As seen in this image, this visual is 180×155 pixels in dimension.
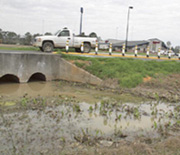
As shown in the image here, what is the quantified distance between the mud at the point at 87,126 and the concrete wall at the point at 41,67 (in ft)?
8.48

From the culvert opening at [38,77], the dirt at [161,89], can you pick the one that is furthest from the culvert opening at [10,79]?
the dirt at [161,89]

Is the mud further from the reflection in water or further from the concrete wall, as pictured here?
the concrete wall

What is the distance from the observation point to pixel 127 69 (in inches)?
505

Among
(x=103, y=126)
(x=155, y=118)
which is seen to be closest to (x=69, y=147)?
(x=103, y=126)

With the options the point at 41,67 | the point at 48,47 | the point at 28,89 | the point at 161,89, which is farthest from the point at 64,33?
the point at 161,89

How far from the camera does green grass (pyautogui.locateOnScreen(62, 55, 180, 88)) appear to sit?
11783 millimetres

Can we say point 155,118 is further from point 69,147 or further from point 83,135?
point 69,147

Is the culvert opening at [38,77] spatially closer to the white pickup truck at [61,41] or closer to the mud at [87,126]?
the white pickup truck at [61,41]

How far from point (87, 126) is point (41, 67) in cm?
776

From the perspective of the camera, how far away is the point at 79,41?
17.2 metres

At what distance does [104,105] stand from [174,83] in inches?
219

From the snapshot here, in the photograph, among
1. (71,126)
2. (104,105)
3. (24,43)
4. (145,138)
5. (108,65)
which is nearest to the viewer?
(145,138)

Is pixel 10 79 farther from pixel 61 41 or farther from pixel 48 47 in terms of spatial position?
pixel 61 41

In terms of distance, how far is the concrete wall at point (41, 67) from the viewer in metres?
11.9
